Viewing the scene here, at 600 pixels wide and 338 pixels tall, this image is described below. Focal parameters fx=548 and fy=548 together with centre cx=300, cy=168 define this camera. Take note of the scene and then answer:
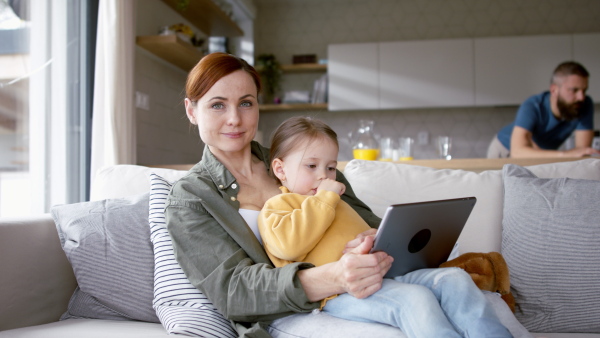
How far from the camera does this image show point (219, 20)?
Result: 4348 millimetres

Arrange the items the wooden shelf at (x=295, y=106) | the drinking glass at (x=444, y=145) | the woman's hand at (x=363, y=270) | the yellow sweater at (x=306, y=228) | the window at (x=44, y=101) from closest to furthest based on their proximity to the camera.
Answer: the woman's hand at (x=363, y=270) → the yellow sweater at (x=306, y=228) → the window at (x=44, y=101) → the drinking glass at (x=444, y=145) → the wooden shelf at (x=295, y=106)

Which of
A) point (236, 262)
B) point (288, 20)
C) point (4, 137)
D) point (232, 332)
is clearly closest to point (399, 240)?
point (236, 262)

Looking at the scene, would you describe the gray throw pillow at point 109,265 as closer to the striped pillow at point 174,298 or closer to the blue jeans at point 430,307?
the striped pillow at point 174,298

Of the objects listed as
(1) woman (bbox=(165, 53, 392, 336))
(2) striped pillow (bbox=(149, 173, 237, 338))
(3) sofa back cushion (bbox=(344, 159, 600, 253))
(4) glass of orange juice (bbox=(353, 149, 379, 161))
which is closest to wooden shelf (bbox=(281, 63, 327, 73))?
(4) glass of orange juice (bbox=(353, 149, 379, 161))

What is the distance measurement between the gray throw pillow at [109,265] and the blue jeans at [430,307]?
1.96ft

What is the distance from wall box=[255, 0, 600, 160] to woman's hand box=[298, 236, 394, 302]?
397 centimetres

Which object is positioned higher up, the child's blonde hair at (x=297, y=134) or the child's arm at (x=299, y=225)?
the child's blonde hair at (x=297, y=134)

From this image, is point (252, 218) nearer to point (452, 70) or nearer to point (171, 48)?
point (171, 48)

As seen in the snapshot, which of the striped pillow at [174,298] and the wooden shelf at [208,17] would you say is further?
the wooden shelf at [208,17]

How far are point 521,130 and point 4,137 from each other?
2.91 meters

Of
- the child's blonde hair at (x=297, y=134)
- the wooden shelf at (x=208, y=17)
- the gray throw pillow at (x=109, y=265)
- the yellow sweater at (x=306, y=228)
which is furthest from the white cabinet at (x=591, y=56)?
the gray throw pillow at (x=109, y=265)

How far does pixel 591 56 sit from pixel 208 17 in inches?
131

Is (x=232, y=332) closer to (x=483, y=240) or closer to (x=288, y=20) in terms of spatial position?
(x=483, y=240)

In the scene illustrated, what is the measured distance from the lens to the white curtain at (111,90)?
2.91m
